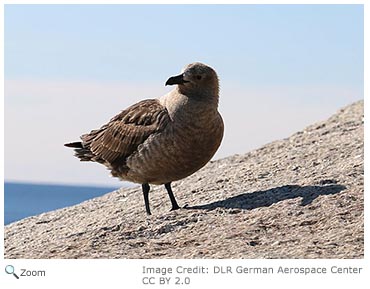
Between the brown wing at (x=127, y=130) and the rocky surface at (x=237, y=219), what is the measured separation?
724 mm

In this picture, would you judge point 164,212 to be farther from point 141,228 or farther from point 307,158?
point 307,158

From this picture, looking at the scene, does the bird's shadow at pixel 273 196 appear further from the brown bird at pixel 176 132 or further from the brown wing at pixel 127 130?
the brown wing at pixel 127 130

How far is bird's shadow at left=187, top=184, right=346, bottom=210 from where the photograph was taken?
28.7 feet

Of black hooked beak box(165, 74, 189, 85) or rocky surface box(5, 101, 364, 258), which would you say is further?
black hooked beak box(165, 74, 189, 85)

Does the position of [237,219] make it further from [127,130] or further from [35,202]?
[35,202]

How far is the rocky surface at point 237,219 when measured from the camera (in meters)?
7.75

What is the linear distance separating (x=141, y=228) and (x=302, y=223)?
1.56 meters

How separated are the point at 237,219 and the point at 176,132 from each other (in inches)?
43.9

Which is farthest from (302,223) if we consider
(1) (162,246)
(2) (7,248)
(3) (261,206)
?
(2) (7,248)
